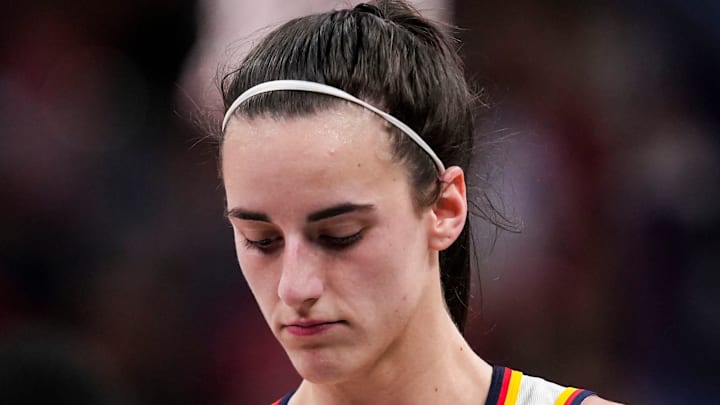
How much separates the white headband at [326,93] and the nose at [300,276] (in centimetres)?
33

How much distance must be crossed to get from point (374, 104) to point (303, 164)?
24 centimetres

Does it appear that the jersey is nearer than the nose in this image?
No

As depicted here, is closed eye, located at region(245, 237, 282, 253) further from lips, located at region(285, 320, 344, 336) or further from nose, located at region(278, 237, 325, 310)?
lips, located at region(285, 320, 344, 336)

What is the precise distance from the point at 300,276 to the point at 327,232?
0.11 meters

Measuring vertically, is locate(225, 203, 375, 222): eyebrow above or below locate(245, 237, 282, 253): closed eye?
above

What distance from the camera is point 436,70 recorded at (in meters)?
2.39

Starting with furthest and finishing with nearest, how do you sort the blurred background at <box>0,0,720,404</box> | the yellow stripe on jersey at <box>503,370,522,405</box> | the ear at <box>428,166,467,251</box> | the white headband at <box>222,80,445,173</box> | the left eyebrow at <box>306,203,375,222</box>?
the blurred background at <box>0,0,720,404</box> → the yellow stripe on jersey at <box>503,370,522,405</box> → the ear at <box>428,166,467,251</box> → the white headband at <box>222,80,445,173</box> → the left eyebrow at <box>306,203,375,222</box>

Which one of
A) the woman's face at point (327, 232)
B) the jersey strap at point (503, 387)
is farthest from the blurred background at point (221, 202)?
the woman's face at point (327, 232)

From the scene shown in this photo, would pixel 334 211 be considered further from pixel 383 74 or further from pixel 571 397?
pixel 571 397

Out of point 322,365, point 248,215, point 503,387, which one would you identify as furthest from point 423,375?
point 248,215

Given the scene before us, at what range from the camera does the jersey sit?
2416mm

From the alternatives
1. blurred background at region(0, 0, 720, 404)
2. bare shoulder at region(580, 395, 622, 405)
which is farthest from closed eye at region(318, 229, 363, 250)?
blurred background at region(0, 0, 720, 404)

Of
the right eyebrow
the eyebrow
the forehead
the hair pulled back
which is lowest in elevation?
the right eyebrow

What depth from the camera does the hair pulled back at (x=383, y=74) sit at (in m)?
2.24
